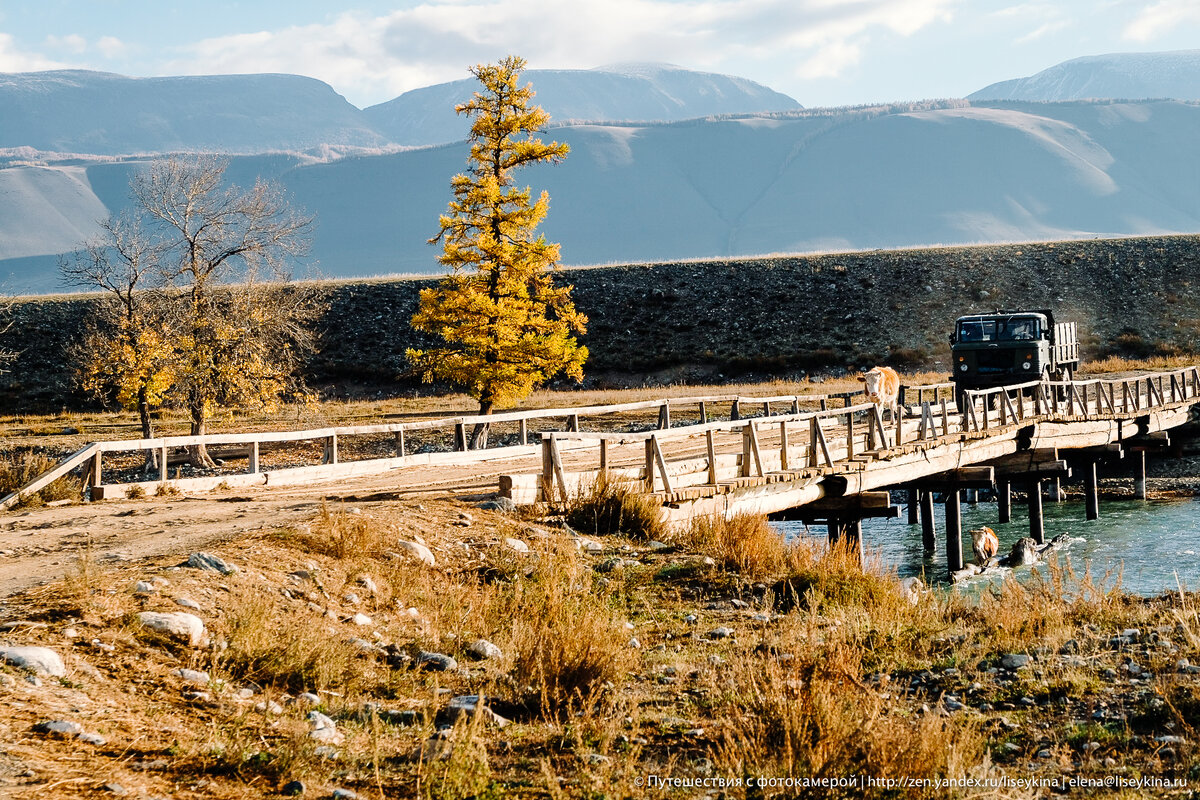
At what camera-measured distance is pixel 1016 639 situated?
9.52m

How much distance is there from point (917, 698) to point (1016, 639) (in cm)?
217

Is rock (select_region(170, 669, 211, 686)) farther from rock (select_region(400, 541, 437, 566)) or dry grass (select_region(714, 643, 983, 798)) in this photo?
rock (select_region(400, 541, 437, 566))

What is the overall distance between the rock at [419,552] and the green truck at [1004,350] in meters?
22.7

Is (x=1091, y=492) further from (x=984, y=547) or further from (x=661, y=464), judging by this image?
(x=661, y=464)

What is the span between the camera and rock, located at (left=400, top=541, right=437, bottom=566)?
408 inches

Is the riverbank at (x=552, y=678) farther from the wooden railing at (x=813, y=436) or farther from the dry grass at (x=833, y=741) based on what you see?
the wooden railing at (x=813, y=436)

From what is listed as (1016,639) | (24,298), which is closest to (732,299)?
(24,298)

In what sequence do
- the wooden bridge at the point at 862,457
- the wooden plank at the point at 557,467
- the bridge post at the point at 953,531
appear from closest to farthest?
the wooden plank at the point at 557,467, the wooden bridge at the point at 862,457, the bridge post at the point at 953,531

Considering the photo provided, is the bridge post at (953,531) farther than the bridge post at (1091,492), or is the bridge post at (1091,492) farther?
the bridge post at (1091,492)

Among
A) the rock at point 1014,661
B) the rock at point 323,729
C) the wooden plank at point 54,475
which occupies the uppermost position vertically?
the wooden plank at point 54,475

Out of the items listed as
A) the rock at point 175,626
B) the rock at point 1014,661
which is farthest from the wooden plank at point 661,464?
the rock at point 175,626

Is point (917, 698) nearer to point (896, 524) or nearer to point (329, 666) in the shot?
point (329, 666)

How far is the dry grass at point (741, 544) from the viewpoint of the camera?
1198cm

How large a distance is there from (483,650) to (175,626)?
240 cm
